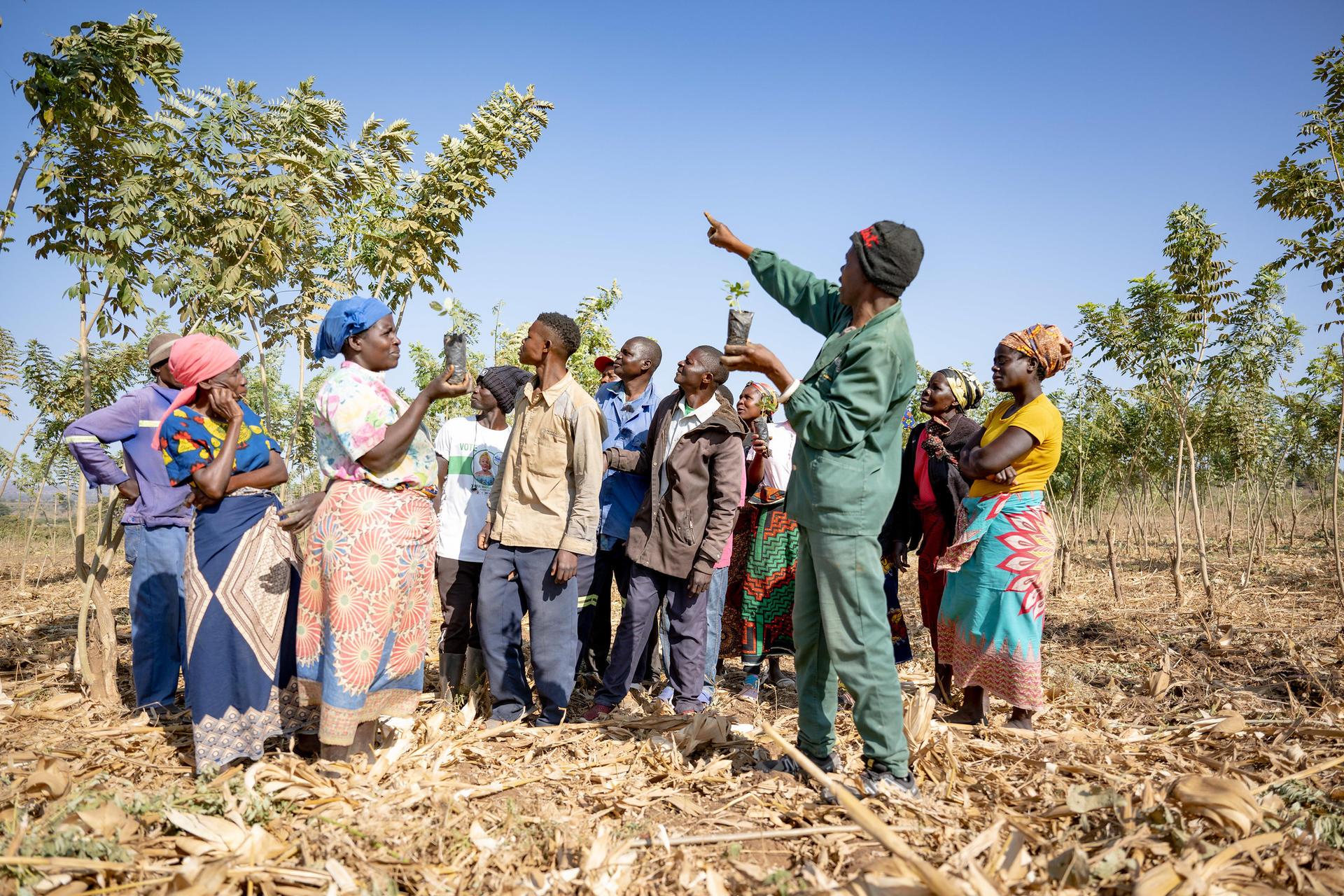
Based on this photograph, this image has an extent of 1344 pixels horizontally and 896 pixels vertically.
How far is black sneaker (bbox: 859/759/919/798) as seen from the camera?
2.83 m

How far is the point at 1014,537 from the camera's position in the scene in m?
3.71

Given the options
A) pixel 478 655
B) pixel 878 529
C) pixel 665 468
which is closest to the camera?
pixel 878 529

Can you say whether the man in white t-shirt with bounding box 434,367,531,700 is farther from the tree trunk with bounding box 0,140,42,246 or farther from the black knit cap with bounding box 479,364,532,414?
the tree trunk with bounding box 0,140,42,246

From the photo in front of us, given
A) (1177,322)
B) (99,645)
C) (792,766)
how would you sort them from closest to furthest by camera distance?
(792,766) < (99,645) < (1177,322)

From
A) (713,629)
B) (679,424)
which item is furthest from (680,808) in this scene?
(679,424)

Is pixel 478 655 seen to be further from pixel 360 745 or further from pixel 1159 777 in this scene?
pixel 1159 777

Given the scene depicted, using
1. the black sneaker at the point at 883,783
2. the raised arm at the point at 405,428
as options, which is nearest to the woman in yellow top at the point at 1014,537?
the black sneaker at the point at 883,783

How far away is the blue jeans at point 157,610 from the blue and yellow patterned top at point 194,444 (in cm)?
122

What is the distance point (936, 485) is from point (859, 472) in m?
1.95

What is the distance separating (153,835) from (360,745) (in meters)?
0.81

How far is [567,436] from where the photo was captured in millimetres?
4020

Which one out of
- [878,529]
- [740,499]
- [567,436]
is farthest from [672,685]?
[878,529]

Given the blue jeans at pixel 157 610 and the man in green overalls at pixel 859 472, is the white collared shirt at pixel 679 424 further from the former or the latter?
the blue jeans at pixel 157 610

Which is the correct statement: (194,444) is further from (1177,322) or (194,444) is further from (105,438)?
(1177,322)
